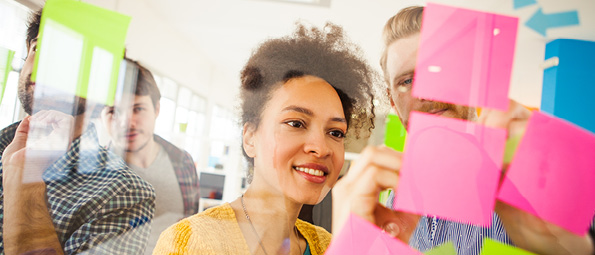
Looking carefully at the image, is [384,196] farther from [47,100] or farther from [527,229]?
[47,100]

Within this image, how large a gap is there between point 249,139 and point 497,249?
36 centimetres

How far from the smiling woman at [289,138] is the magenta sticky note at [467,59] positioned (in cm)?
8

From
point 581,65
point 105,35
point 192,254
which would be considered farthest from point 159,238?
point 581,65

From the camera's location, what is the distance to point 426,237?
48 centimetres

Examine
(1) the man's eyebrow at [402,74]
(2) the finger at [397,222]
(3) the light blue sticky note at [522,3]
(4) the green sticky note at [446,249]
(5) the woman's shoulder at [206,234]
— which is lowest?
(5) the woman's shoulder at [206,234]

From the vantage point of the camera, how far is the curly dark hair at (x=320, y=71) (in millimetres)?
508

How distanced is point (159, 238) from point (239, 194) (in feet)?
0.48

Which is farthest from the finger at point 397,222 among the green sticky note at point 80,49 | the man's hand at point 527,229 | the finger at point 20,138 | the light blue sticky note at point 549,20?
the finger at point 20,138

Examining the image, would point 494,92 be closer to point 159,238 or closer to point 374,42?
point 374,42

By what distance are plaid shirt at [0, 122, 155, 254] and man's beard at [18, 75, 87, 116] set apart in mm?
47

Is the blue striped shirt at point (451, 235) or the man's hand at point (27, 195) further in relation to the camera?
the man's hand at point (27, 195)

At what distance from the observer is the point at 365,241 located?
0.47m

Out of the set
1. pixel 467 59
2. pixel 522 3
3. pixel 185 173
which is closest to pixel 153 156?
pixel 185 173

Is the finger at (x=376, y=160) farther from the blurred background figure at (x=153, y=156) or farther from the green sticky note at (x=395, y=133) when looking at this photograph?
the blurred background figure at (x=153, y=156)
